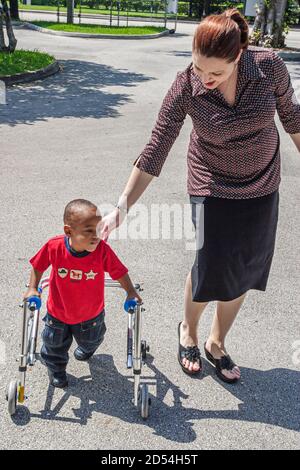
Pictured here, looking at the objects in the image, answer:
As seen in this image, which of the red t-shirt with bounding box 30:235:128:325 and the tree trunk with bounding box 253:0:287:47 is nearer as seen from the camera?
the red t-shirt with bounding box 30:235:128:325

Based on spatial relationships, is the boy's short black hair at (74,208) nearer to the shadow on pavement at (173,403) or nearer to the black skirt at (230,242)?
the black skirt at (230,242)

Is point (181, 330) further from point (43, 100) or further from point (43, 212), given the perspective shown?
point (43, 100)

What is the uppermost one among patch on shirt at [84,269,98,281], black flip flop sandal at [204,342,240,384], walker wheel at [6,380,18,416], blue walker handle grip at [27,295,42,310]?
patch on shirt at [84,269,98,281]

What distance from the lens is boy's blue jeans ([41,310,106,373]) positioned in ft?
10.2

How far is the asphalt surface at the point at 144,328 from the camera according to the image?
9.73ft

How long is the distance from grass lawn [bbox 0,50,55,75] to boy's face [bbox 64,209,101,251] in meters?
10.4

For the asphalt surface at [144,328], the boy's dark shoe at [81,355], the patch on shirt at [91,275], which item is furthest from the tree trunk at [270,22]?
the patch on shirt at [91,275]

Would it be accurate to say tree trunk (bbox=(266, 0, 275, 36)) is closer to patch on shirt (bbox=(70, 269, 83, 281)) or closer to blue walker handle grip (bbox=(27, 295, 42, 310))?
patch on shirt (bbox=(70, 269, 83, 281))

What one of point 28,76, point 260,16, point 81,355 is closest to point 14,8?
point 260,16

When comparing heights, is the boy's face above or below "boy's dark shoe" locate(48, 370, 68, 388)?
above

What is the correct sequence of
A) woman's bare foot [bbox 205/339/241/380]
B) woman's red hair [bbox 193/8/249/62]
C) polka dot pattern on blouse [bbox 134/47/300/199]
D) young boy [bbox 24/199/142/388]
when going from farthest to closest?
Answer: woman's bare foot [bbox 205/339/241/380]
young boy [bbox 24/199/142/388]
polka dot pattern on blouse [bbox 134/47/300/199]
woman's red hair [bbox 193/8/249/62]

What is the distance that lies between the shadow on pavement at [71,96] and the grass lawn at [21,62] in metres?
0.45

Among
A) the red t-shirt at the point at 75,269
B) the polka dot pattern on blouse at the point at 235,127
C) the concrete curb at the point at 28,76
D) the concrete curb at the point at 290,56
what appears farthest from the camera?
the concrete curb at the point at 290,56

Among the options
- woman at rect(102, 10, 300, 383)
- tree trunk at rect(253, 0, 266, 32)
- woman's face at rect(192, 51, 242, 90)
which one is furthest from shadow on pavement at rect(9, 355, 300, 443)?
tree trunk at rect(253, 0, 266, 32)
